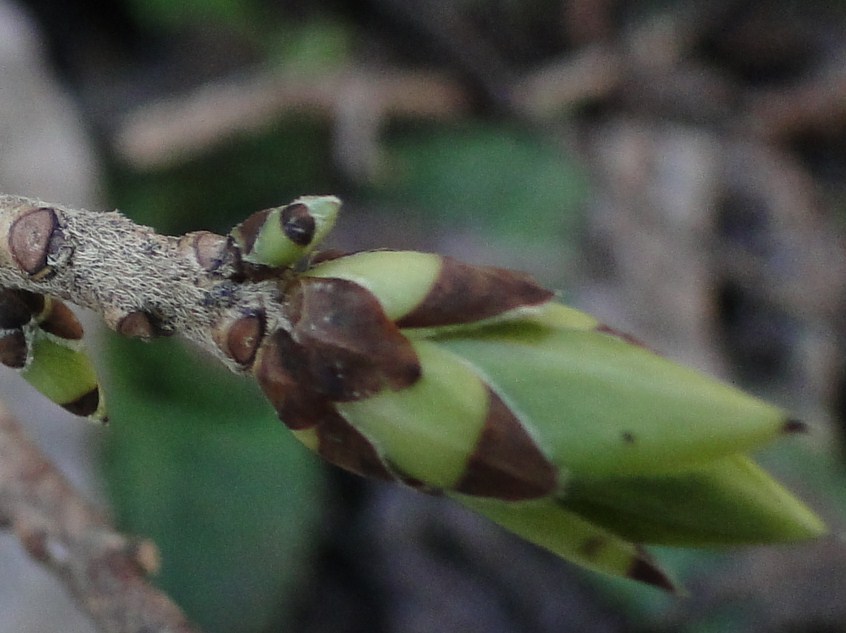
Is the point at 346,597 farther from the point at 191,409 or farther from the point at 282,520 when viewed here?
the point at 191,409

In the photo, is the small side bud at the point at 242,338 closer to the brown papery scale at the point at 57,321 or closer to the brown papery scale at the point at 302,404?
the brown papery scale at the point at 302,404

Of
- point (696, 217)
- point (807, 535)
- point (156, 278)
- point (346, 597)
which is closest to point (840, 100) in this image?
point (696, 217)

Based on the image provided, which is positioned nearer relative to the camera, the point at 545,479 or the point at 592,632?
the point at 545,479

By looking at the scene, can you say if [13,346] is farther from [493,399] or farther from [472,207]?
[472,207]

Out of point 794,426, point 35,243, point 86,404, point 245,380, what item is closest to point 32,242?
point 35,243

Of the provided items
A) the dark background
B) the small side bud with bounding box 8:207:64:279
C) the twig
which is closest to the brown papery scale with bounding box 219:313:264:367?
the small side bud with bounding box 8:207:64:279

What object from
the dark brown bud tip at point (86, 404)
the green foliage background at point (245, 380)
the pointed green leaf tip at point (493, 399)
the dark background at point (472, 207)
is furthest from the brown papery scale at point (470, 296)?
the green foliage background at point (245, 380)
